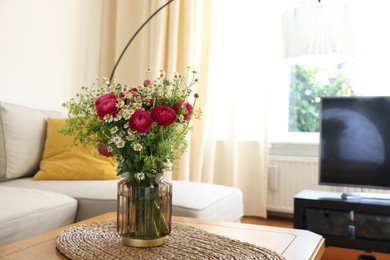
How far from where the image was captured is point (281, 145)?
3582mm

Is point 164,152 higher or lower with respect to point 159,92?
lower

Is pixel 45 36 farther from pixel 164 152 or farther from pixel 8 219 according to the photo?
pixel 164 152

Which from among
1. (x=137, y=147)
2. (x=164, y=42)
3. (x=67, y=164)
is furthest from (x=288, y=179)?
(x=137, y=147)

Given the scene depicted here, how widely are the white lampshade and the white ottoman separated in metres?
1.66

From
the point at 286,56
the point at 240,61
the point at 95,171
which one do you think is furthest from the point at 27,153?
the point at 286,56

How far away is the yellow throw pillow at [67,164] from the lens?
2.41 meters

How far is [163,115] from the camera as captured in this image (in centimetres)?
105

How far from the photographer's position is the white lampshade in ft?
10.8

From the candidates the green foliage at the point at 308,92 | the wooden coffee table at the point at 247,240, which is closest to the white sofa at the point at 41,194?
the wooden coffee table at the point at 247,240

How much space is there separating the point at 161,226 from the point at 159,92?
0.36 m

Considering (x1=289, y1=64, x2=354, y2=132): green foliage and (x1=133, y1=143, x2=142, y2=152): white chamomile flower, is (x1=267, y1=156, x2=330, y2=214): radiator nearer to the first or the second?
(x1=289, y1=64, x2=354, y2=132): green foliage

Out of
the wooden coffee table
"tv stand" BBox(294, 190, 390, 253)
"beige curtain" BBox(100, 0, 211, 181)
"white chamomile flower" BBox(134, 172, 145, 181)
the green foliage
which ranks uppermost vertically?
"beige curtain" BBox(100, 0, 211, 181)

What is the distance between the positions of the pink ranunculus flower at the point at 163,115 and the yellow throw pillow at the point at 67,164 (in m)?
1.46

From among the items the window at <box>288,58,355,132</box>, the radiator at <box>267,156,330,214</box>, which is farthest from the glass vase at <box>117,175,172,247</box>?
the window at <box>288,58,355,132</box>
